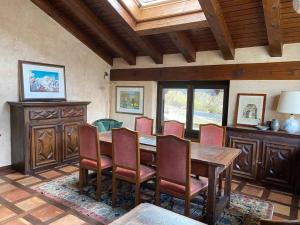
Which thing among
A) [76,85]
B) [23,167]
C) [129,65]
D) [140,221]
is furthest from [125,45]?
[140,221]

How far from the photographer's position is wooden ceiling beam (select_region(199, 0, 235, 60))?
2941 millimetres

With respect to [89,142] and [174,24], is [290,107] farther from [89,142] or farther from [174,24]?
[89,142]

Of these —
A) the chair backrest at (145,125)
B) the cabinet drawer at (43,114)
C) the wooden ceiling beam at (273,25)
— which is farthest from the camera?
the chair backrest at (145,125)

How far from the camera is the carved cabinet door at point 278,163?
132 inches

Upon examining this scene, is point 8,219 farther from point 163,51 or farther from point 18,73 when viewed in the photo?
point 163,51

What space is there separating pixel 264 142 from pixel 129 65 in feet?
10.6

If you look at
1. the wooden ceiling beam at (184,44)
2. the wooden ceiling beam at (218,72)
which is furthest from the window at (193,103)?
the wooden ceiling beam at (184,44)

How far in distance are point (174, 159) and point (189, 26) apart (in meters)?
2.08

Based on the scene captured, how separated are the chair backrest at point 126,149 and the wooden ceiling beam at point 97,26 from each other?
235 centimetres

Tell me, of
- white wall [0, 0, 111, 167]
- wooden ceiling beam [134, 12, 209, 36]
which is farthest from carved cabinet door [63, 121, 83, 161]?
wooden ceiling beam [134, 12, 209, 36]

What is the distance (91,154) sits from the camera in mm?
3016

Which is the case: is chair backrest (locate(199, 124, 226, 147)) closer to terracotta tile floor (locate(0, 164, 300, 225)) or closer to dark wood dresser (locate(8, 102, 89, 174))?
terracotta tile floor (locate(0, 164, 300, 225))

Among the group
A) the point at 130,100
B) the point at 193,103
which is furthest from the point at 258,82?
the point at 130,100

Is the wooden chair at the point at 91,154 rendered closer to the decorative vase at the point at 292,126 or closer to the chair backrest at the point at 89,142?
the chair backrest at the point at 89,142
